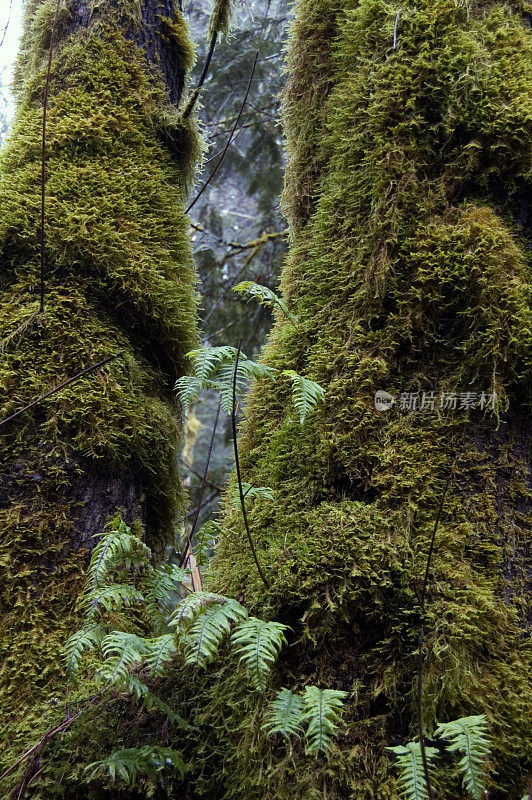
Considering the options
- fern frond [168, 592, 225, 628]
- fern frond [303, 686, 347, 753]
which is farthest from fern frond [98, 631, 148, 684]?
fern frond [303, 686, 347, 753]

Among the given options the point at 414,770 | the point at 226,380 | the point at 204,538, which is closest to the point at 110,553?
the point at 204,538

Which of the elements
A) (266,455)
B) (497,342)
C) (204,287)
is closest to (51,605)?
(266,455)

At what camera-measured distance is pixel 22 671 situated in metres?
2.01

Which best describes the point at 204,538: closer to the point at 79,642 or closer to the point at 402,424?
the point at 79,642

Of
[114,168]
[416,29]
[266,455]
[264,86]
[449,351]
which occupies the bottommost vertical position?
[266,455]

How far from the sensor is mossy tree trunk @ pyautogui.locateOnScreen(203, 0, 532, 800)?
165 cm

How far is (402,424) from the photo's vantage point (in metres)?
2.00

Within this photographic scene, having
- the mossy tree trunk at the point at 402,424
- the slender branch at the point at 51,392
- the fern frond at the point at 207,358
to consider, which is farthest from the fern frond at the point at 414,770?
the slender branch at the point at 51,392

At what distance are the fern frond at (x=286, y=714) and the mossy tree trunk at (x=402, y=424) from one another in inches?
5.7

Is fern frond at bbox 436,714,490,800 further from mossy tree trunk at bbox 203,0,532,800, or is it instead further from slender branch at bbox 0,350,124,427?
slender branch at bbox 0,350,124,427

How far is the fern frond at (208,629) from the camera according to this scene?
1.48m

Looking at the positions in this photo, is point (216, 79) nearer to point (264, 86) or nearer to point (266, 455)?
point (264, 86)

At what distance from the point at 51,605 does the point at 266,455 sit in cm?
102

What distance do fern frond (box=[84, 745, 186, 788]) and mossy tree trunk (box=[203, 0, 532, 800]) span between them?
153 mm
